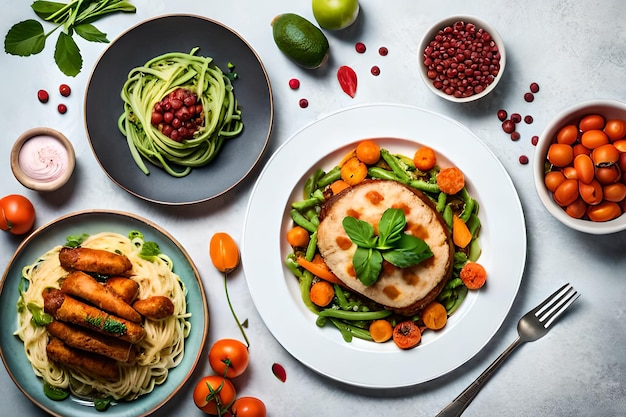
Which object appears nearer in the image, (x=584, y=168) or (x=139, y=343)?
(x=584, y=168)

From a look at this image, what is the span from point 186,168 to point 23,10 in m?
1.81

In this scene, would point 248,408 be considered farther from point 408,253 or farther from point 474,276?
point 474,276

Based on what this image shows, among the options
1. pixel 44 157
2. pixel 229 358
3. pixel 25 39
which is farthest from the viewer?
pixel 25 39

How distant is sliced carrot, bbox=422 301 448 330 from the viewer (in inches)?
173

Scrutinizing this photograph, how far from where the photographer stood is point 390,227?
4.02m

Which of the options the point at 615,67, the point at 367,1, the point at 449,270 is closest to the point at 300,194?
the point at 449,270

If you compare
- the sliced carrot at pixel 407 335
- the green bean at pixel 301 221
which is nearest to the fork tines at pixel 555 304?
the sliced carrot at pixel 407 335

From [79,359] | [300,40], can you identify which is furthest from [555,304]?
[79,359]

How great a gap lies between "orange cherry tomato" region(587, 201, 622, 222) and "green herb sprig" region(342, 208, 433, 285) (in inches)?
45.4

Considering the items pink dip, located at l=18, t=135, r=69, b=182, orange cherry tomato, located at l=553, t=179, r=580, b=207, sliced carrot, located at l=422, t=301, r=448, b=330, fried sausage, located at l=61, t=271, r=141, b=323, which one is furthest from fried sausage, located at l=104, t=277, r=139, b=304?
orange cherry tomato, located at l=553, t=179, r=580, b=207

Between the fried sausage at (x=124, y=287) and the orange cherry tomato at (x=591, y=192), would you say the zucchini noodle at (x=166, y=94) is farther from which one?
the orange cherry tomato at (x=591, y=192)

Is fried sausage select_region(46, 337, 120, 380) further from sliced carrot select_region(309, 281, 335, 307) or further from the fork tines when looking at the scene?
the fork tines

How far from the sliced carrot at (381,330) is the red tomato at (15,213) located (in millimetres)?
2720

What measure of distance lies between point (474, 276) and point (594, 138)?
1.21m
